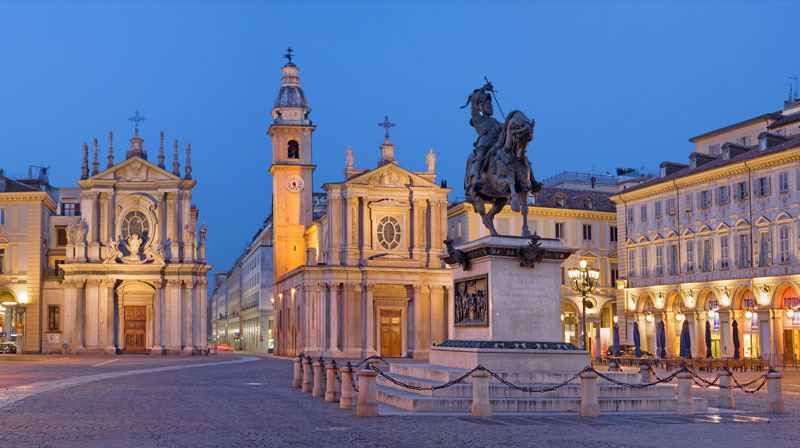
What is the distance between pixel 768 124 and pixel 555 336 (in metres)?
46.3

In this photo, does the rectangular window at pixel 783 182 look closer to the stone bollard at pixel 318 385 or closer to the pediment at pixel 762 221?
the pediment at pixel 762 221

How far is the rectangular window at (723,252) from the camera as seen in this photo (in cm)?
5781

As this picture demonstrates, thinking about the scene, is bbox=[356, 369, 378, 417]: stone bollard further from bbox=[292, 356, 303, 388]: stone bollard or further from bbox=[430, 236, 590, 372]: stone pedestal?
bbox=[292, 356, 303, 388]: stone bollard

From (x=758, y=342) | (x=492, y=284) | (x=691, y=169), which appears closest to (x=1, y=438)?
(x=492, y=284)

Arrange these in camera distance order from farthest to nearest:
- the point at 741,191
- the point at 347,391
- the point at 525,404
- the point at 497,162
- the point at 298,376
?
the point at 741,191 → the point at 298,376 → the point at 497,162 → the point at 347,391 → the point at 525,404

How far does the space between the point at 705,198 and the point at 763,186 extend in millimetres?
5410

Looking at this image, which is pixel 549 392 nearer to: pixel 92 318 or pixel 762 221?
pixel 762 221

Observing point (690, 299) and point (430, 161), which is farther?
point (430, 161)

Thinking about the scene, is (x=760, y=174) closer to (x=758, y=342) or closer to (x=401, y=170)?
(x=758, y=342)

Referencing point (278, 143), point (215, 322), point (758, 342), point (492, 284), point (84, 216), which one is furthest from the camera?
point (215, 322)

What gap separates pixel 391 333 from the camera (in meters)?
71.8

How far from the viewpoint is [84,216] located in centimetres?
7412

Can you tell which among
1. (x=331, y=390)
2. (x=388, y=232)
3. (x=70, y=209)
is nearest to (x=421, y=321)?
(x=388, y=232)

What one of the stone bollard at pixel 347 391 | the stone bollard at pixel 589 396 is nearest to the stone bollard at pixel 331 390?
the stone bollard at pixel 347 391
